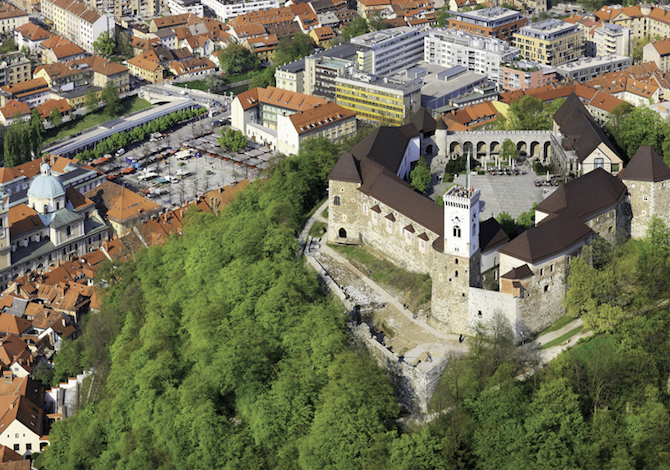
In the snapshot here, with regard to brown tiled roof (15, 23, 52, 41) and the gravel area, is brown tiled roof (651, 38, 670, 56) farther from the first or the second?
brown tiled roof (15, 23, 52, 41)

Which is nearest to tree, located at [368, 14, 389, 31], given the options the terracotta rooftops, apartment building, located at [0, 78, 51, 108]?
the terracotta rooftops

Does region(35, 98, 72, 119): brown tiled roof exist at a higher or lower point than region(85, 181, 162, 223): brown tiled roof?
lower

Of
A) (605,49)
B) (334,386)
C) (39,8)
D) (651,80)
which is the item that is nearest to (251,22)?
(39,8)

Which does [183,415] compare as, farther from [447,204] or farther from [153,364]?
[447,204]

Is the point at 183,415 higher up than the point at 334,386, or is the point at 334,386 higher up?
the point at 334,386

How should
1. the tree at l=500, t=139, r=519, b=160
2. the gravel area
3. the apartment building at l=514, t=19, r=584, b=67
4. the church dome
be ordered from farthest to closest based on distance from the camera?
the apartment building at l=514, t=19, r=584, b=67 → the church dome → the tree at l=500, t=139, r=519, b=160 → the gravel area

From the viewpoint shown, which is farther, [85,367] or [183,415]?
[85,367]

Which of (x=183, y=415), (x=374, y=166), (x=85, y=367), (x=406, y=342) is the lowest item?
(x=85, y=367)

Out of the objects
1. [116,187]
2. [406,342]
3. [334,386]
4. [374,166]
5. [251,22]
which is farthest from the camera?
[251,22]
